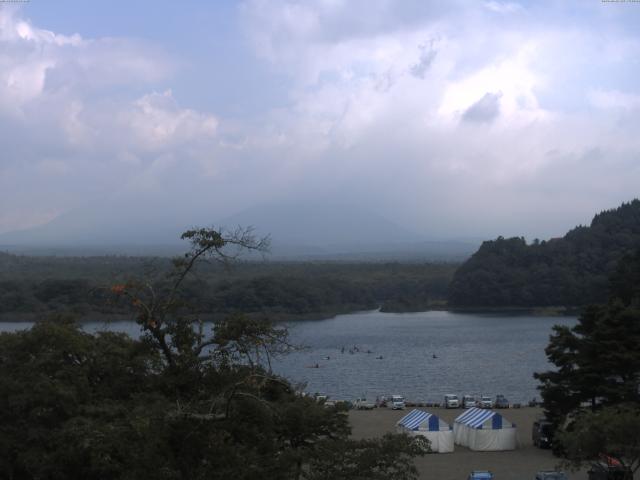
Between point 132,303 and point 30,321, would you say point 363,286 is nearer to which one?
point 30,321

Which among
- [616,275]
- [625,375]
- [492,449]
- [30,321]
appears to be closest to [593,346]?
[625,375]

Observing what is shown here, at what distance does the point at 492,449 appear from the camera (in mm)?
14398

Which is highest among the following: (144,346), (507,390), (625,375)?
(144,346)

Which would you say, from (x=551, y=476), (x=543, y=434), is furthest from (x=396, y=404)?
(x=551, y=476)

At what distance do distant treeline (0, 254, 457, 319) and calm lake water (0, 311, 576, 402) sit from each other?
2183mm

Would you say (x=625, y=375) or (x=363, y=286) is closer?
(x=625, y=375)

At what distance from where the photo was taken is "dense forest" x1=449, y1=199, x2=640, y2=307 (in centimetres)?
5638

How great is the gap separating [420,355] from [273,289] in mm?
16623

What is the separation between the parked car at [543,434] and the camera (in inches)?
561

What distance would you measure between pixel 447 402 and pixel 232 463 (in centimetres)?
1672

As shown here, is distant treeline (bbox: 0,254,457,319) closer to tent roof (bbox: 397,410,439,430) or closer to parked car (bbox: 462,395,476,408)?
parked car (bbox: 462,395,476,408)

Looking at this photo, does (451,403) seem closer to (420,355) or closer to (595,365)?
(595,365)

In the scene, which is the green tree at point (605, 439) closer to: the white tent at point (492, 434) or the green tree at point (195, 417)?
the green tree at point (195, 417)

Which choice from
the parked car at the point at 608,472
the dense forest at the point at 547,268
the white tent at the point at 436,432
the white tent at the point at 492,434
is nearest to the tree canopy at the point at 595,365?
the white tent at the point at 492,434
